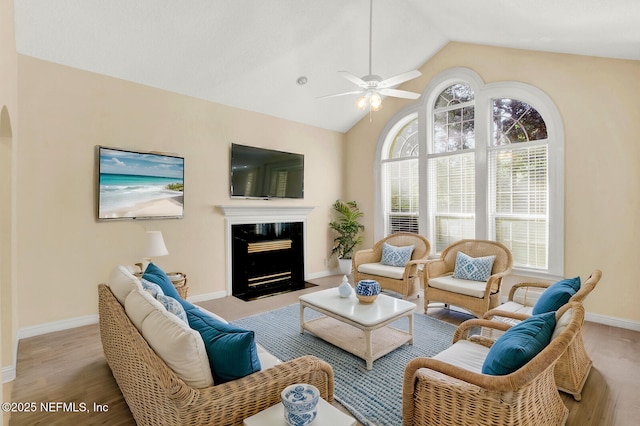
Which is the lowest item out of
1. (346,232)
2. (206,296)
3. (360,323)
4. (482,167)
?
(206,296)

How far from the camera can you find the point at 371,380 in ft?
7.92

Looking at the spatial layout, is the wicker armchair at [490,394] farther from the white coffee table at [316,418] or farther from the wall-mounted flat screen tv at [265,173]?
the wall-mounted flat screen tv at [265,173]

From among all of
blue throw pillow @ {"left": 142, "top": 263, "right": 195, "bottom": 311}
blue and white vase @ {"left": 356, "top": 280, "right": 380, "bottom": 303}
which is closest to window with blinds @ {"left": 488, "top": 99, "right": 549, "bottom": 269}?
blue and white vase @ {"left": 356, "top": 280, "right": 380, "bottom": 303}

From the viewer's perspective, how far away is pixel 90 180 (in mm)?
3551

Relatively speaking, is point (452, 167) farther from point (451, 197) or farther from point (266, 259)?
point (266, 259)

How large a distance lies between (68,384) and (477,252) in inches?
172

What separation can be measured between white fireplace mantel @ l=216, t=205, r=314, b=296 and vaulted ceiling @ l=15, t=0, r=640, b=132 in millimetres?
1556

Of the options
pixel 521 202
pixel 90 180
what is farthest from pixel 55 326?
pixel 521 202

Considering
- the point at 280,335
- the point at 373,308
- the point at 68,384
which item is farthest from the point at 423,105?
the point at 68,384

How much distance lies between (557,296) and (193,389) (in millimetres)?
2229

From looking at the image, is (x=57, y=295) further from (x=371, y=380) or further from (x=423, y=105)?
(x=423, y=105)

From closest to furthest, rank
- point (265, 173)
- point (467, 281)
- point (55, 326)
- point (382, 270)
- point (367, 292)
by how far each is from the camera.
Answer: point (367, 292), point (55, 326), point (467, 281), point (382, 270), point (265, 173)

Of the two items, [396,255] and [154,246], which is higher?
[154,246]

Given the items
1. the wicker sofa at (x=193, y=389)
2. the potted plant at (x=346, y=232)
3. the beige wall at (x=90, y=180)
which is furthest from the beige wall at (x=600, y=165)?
the beige wall at (x=90, y=180)
